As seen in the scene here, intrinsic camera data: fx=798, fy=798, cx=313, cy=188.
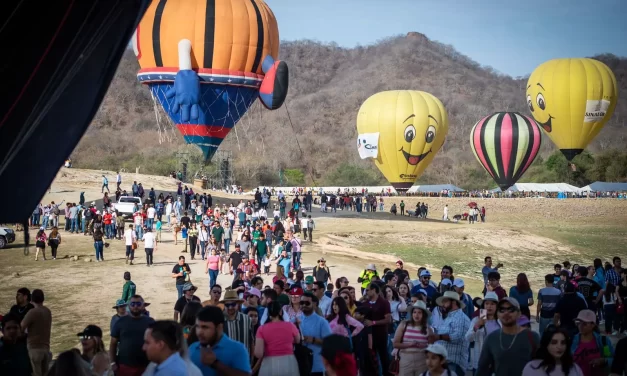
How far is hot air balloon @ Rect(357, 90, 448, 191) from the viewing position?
4794 cm

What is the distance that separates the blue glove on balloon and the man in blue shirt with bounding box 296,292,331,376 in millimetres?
26211

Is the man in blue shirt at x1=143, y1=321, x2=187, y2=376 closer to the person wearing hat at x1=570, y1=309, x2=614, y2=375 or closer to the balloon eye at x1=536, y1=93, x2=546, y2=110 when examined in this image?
the person wearing hat at x1=570, y1=309, x2=614, y2=375

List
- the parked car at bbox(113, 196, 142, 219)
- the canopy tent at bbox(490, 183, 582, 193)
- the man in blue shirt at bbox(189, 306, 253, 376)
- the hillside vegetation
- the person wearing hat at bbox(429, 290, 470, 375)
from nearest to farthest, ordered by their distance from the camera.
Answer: the man in blue shirt at bbox(189, 306, 253, 376) → the person wearing hat at bbox(429, 290, 470, 375) → the parked car at bbox(113, 196, 142, 219) → the canopy tent at bbox(490, 183, 582, 193) → the hillside vegetation

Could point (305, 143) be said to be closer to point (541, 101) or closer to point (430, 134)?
point (541, 101)

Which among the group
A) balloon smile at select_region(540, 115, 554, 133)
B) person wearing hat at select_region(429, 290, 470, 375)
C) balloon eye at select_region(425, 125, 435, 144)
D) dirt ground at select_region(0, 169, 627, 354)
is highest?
balloon smile at select_region(540, 115, 554, 133)

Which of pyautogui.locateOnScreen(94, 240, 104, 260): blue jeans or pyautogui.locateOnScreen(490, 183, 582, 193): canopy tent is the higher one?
pyautogui.locateOnScreen(490, 183, 582, 193): canopy tent

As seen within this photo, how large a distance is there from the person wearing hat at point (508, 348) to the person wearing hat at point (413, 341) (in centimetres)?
101

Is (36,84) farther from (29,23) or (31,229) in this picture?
(31,229)

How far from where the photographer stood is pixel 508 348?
20.8 ft

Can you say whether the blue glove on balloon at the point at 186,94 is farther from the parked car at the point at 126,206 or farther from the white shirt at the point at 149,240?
the white shirt at the point at 149,240

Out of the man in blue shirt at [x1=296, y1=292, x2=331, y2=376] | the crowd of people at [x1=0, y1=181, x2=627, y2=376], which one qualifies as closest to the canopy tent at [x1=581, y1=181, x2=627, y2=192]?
the crowd of people at [x1=0, y1=181, x2=627, y2=376]

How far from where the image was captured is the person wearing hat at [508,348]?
248 inches

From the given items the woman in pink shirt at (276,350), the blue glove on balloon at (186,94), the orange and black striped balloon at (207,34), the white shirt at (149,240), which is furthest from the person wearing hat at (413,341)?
the orange and black striped balloon at (207,34)

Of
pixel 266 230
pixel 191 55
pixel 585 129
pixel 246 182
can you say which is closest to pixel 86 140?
pixel 246 182
